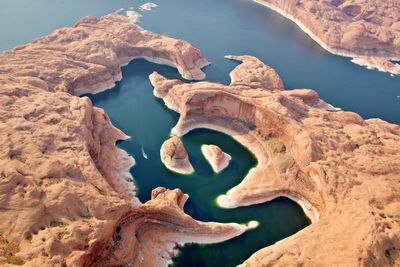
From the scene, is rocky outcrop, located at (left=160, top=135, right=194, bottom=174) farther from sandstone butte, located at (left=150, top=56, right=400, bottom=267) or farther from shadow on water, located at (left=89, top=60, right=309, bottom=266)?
sandstone butte, located at (left=150, top=56, right=400, bottom=267)

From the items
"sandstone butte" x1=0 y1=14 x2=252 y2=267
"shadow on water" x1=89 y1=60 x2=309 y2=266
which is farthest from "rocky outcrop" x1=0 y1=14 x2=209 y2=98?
"shadow on water" x1=89 y1=60 x2=309 y2=266

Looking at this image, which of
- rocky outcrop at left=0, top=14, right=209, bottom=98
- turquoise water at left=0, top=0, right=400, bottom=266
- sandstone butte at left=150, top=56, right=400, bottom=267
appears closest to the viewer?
sandstone butte at left=150, top=56, right=400, bottom=267

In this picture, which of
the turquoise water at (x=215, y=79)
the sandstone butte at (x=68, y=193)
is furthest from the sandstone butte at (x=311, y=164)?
the sandstone butte at (x=68, y=193)

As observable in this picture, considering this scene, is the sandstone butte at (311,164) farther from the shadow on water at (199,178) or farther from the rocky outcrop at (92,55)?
the rocky outcrop at (92,55)

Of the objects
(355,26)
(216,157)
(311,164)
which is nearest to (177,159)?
(216,157)

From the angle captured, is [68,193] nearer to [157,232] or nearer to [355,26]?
[157,232]

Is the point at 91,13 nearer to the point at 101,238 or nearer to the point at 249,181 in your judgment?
the point at 249,181
